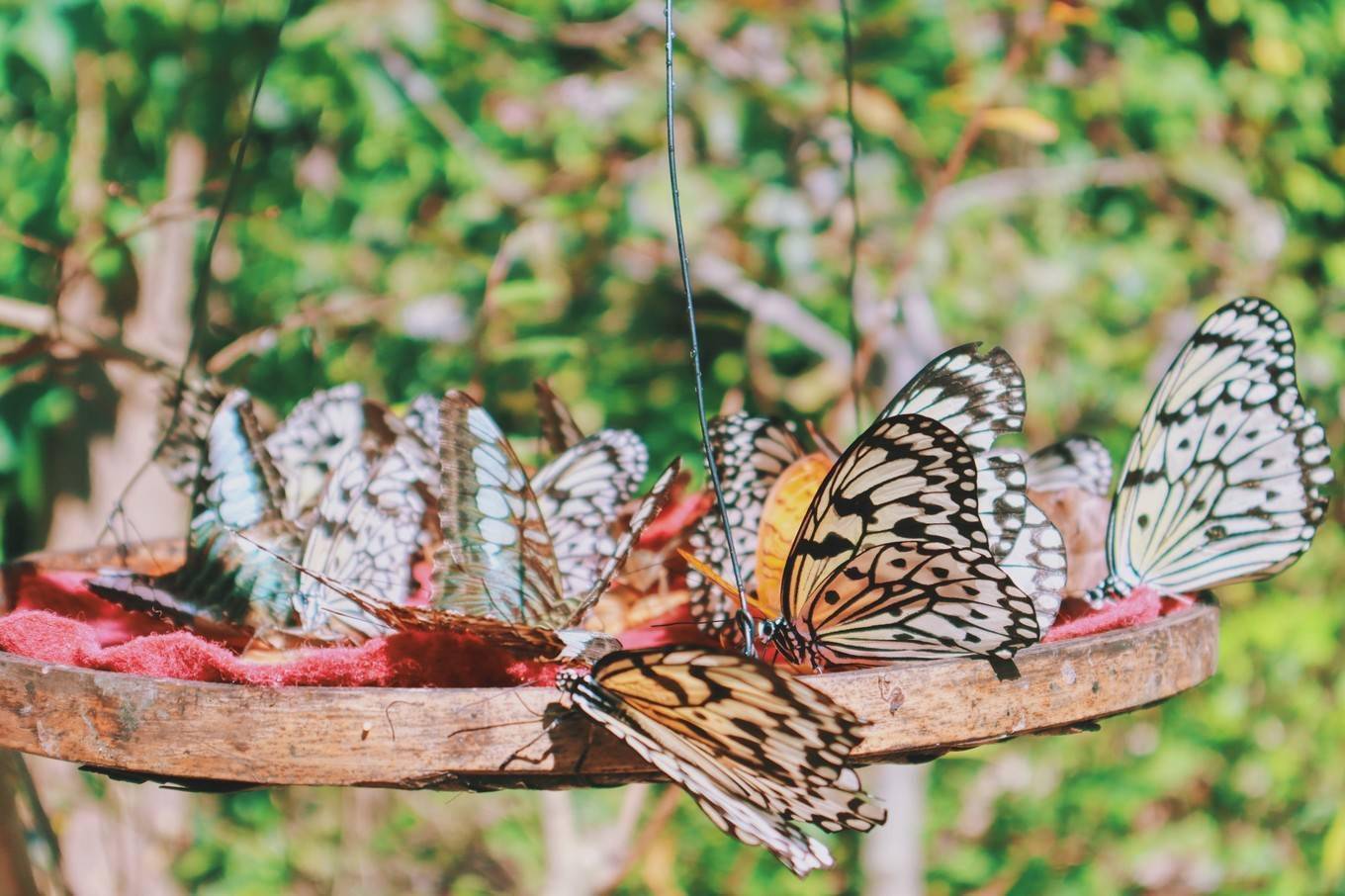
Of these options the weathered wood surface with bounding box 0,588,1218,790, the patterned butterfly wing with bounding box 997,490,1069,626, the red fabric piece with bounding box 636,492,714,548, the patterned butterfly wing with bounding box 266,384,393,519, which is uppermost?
the patterned butterfly wing with bounding box 266,384,393,519

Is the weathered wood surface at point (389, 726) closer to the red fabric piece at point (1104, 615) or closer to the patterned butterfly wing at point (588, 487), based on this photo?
the red fabric piece at point (1104, 615)

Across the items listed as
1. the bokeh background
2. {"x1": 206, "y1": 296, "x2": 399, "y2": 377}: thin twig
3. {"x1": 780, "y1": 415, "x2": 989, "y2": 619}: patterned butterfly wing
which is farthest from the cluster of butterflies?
the bokeh background

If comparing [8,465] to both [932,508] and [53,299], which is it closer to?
[53,299]

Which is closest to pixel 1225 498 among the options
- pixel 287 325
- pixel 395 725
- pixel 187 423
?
pixel 395 725

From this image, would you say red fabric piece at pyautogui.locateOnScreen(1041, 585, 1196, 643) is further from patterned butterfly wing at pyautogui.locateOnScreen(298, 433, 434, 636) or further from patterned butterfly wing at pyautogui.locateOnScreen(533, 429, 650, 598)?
patterned butterfly wing at pyautogui.locateOnScreen(298, 433, 434, 636)

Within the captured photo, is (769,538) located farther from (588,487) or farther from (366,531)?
(366,531)
